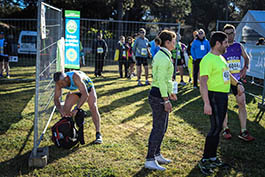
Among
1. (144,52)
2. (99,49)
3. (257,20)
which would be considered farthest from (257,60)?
(99,49)

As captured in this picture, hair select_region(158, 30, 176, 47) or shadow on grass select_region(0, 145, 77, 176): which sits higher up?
hair select_region(158, 30, 176, 47)

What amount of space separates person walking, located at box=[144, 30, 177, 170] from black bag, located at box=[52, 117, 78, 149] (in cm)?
137

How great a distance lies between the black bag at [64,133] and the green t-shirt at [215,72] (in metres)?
2.28

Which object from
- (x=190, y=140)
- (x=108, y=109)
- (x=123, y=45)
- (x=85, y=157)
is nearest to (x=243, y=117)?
(x=190, y=140)

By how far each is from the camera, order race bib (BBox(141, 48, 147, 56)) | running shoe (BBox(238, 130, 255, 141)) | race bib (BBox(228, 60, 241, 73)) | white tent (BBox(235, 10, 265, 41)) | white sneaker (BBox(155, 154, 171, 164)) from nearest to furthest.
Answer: white sneaker (BBox(155, 154, 171, 164))
running shoe (BBox(238, 130, 255, 141))
race bib (BBox(228, 60, 241, 73))
race bib (BBox(141, 48, 147, 56))
white tent (BBox(235, 10, 265, 41))

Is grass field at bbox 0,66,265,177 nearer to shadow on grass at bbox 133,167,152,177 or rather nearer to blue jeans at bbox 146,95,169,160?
→ shadow on grass at bbox 133,167,152,177

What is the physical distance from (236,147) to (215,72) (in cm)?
184

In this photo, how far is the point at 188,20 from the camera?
5053 cm

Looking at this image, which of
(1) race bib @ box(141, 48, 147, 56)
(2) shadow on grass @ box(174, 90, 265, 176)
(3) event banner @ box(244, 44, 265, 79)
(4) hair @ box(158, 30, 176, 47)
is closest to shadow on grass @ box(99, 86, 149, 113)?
(1) race bib @ box(141, 48, 147, 56)

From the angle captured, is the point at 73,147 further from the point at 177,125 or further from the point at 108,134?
the point at 177,125

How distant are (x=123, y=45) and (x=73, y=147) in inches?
305

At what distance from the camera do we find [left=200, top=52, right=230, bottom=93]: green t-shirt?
11.8ft

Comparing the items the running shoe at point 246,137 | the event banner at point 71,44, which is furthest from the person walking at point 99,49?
the running shoe at point 246,137

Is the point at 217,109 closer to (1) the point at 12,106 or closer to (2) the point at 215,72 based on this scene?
(2) the point at 215,72
